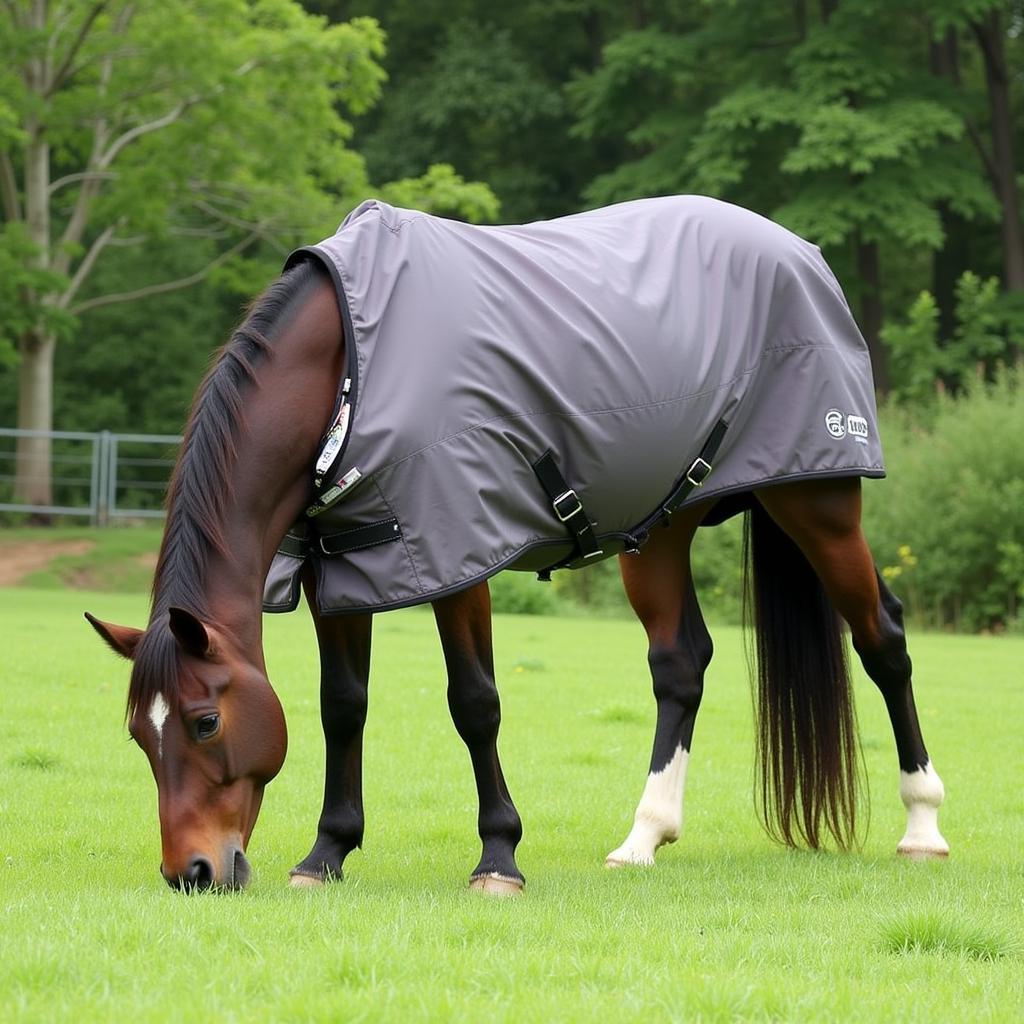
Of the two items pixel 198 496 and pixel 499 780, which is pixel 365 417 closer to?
pixel 198 496

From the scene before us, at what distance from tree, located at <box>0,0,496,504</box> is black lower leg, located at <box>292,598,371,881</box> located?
19.4m

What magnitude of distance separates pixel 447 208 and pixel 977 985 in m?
23.6

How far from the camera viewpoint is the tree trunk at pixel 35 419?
24875 mm

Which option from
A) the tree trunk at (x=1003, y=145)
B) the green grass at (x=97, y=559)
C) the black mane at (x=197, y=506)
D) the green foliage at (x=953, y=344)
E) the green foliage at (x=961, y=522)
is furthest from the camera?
the tree trunk at (x=1003, y=145)

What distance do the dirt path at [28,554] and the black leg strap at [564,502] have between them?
59.2ft

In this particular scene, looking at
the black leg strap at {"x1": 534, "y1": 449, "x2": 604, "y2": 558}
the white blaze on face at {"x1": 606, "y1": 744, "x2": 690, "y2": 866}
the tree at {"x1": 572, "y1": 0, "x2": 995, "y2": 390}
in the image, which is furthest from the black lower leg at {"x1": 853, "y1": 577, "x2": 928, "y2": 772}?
the tree at {"x1": 572, "y1": 0, "x2": 995, "y2": 390}

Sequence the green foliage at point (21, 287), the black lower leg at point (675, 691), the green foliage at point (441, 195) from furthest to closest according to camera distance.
A: the green foliage at point (441, 195) → the green foliage at point (21, 287) → the black lower leg at point (675, 691)

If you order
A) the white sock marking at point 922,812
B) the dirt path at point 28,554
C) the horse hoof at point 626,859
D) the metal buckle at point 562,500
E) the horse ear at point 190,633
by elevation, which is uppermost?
the metal buckle at point 562,500

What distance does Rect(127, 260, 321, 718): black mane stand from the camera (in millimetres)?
3857

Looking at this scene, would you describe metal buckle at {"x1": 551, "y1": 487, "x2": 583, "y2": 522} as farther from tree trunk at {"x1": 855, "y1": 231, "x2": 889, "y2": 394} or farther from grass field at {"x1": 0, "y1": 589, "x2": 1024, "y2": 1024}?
tree trunk at {"x1": 855, "y1": 231, "x2": 889, "y2": 394}

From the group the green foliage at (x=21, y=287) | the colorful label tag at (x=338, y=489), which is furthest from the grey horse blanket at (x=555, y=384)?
the green foliage at (x=21, y=287)

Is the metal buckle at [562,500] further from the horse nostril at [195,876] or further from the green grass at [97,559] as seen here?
the green grass at [97,559]

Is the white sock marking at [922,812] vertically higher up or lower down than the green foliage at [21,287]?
higher up

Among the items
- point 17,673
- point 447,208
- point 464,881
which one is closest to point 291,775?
point 464,881
